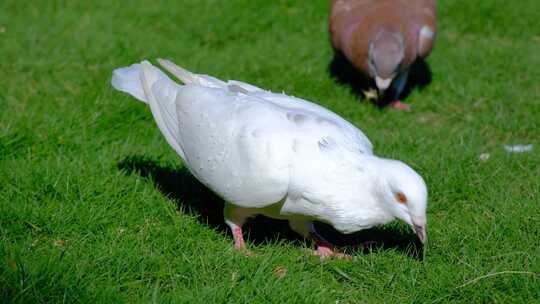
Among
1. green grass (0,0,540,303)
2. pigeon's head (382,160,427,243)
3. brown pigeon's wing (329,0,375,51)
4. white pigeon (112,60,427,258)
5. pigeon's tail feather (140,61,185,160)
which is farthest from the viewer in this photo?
brown pigeon's wing (329,0,375,51)

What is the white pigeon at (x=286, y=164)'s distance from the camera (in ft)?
11.1

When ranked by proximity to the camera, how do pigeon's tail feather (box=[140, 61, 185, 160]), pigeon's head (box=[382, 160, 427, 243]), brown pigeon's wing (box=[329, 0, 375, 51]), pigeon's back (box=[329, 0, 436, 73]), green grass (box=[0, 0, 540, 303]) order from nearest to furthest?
pigeon's head (box=[382, 160, 427, 243]) < green grass (box=[0, 0, 540, 303]) < pigeon's tail feather (box=[140, 61, 185, 160]) < pigeon's back (box=[329, 0, 436, 73]) < brown pigeon's wing (box=[329, 0, 375, 51])

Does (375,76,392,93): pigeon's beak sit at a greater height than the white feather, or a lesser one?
lesser

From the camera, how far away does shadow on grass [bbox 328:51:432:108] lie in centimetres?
647

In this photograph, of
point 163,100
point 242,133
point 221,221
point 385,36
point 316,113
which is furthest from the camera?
point 385,36

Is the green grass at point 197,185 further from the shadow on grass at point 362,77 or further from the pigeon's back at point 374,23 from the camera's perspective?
the pigeon's back at point 374,23

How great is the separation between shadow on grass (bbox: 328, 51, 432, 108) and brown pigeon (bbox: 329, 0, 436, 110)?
107 mm

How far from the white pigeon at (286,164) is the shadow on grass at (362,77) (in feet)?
8.25

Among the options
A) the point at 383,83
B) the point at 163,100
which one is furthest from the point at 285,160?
the point at 383,83

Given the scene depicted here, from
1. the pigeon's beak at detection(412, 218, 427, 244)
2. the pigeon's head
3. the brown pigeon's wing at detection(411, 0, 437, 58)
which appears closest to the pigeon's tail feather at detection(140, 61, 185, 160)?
the pigeon's head

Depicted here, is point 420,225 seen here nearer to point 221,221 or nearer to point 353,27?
point 221,221

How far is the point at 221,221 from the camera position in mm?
4344

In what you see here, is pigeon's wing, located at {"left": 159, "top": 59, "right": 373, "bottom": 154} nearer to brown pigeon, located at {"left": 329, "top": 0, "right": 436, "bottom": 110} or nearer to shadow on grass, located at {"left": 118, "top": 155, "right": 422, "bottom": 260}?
shadow on grass, located at {"left": 118, "top": 155, "right": 422, "bottom": 260}

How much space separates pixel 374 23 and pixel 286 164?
322cm
